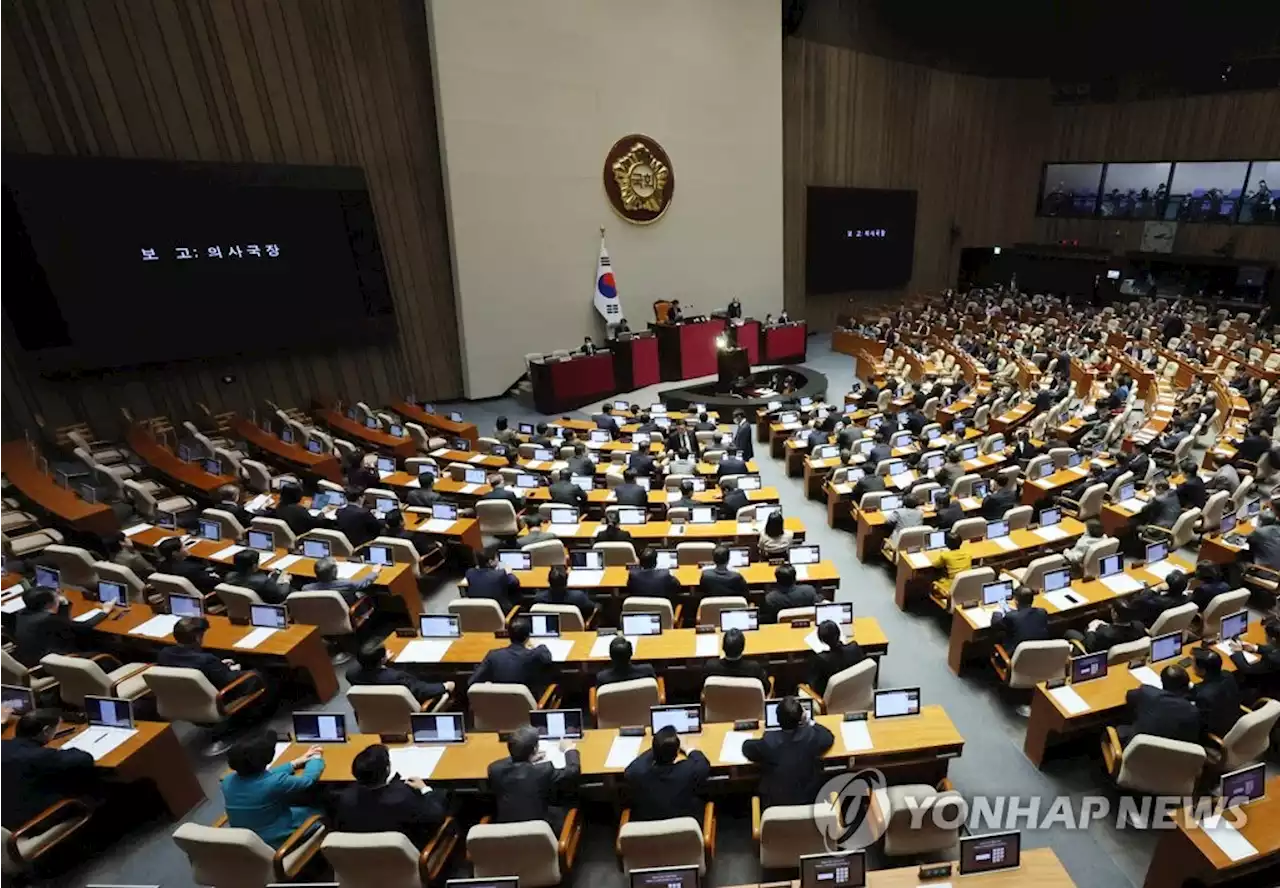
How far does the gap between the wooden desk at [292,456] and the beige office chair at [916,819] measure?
32.7ft

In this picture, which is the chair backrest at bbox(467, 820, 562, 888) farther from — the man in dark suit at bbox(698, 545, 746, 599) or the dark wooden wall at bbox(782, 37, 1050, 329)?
the dark wooden wall at bbox(782, 37, 1050, 329)

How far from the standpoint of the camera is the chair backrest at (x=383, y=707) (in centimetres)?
511

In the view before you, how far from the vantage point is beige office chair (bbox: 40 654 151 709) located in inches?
220

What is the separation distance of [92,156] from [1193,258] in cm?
2809

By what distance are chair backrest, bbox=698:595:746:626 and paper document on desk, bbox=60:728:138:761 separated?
4418 mm

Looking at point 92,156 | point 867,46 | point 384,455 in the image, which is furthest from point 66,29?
point 867,46

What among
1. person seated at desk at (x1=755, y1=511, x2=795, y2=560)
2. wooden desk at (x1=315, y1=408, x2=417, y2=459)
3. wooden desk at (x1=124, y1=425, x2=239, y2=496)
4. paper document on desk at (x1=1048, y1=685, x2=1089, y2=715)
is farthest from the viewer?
wooden desk at (x1=315, y1=408, x2=417, y2=459)

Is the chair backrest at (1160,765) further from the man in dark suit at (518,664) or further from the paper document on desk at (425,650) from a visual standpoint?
the paper document on desk at (425,650)

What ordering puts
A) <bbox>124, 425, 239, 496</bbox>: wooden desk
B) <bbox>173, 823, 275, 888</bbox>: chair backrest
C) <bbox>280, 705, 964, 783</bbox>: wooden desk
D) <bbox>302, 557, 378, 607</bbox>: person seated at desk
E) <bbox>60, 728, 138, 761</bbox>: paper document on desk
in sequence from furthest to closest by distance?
<bbox>124, 425, 239, 496</bbox>: wooden desk < <bbox>302, 557, 378, 607</bbox>: person seated at desk < <bbox>60, 728, 138, 761</bbox>: paper document on desk < <bbox>280, 705, 964, 783</bbox>: wooden desk < <bbox>173, 823, 275, 888</bbox>: chair backrest

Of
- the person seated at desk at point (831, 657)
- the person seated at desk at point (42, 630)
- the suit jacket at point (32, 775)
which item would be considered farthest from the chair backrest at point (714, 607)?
the person seated at desk at point (42, 630)

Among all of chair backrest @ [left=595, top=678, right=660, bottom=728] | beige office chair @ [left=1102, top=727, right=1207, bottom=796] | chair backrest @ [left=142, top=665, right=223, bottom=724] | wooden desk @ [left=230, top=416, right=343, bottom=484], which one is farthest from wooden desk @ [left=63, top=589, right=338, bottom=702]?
beige office chair @ [left=1102, top=727, right=1207, bottom=796]

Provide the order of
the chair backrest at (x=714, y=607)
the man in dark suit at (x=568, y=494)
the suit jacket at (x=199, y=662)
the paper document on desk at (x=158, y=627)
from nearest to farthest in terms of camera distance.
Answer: the suit jacket at (x=199, y=662) → the chair backrest at (x=714, y=607) → the paper document on desk at (x=158, y=627) → the man in dark suit at (x=568, y=494)

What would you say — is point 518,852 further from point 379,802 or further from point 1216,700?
point 1216,700

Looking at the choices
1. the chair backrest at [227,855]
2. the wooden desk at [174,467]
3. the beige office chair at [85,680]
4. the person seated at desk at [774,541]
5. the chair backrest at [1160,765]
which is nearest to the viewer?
the chair backrest at [227,855]
